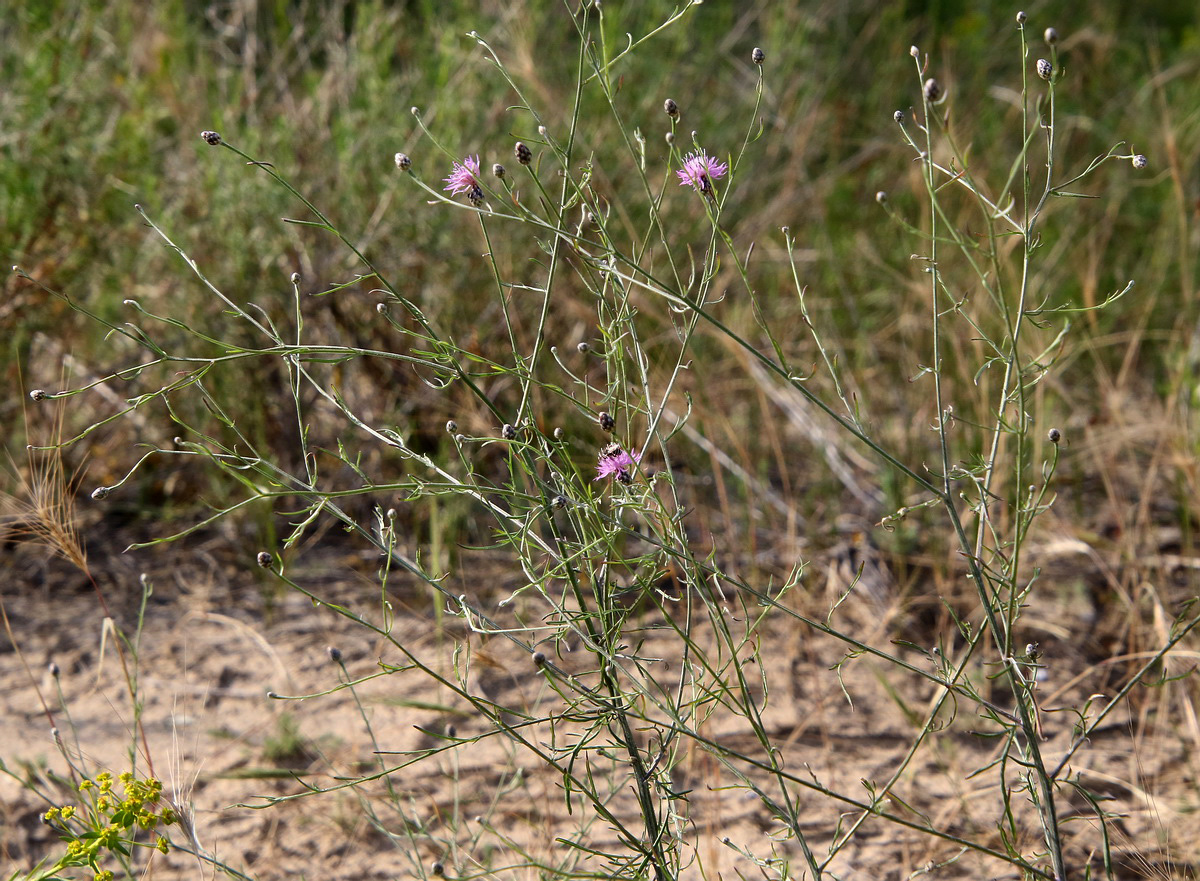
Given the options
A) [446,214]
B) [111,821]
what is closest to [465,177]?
[111,821]

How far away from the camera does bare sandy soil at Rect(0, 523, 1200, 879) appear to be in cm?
178

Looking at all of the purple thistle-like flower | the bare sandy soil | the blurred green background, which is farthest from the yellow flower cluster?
the blurred green background

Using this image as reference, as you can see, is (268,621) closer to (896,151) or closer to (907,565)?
(907,565)

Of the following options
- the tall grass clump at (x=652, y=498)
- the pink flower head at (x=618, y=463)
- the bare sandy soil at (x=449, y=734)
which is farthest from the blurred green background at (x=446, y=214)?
the pink flower head at (x=618, y=463)

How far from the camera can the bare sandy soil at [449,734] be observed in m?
1.78

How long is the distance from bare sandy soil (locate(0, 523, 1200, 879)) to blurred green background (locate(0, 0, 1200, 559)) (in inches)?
14.8

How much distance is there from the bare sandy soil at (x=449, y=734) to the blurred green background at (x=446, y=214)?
375mm

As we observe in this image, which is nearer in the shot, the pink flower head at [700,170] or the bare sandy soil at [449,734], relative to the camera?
the pink flower head at [700,170]

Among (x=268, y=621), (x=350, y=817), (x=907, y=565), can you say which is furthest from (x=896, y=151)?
(x=350, y=817)

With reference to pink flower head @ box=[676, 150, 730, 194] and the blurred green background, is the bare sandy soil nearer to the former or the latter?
the blurred green background

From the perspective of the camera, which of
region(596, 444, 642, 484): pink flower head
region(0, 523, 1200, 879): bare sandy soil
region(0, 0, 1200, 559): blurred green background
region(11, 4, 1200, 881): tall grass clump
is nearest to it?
region(596, 444, 642, 484): pink flower head

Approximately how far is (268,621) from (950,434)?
1805 mm

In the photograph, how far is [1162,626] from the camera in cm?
187

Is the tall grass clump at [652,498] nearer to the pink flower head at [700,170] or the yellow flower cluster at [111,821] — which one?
the pink flower head at [700,170]
